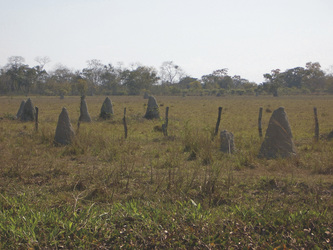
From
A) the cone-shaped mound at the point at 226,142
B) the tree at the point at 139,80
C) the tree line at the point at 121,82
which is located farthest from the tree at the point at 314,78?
the cone-shaped mound at the point at 226,142

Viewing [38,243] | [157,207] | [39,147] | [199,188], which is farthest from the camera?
[39,147]

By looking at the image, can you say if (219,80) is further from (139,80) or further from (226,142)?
(226,142)

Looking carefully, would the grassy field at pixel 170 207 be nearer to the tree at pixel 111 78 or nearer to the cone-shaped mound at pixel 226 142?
the cone-shaped mound at pixel 226 142

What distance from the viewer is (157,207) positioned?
4809mm

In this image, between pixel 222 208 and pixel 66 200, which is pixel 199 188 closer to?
pixel 222 208

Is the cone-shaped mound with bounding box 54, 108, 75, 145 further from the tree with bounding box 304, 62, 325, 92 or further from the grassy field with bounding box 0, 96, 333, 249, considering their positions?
the tree with bounding box 304, 62, 325, 92

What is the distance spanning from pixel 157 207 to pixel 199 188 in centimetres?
112

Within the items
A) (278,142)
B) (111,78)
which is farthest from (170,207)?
(111,78)

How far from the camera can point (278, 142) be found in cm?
834

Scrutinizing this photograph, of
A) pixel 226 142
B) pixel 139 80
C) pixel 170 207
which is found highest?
pixel 139 80

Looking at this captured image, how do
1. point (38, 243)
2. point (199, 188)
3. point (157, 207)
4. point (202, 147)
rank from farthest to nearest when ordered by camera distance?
point (202, 147) → point (199, 188) → point (157, 207) → point (38, 243)

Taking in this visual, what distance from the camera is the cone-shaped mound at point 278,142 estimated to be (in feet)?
27.1

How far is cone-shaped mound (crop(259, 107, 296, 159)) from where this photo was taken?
27.1ft

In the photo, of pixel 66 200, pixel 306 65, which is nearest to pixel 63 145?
pixel 66 200
